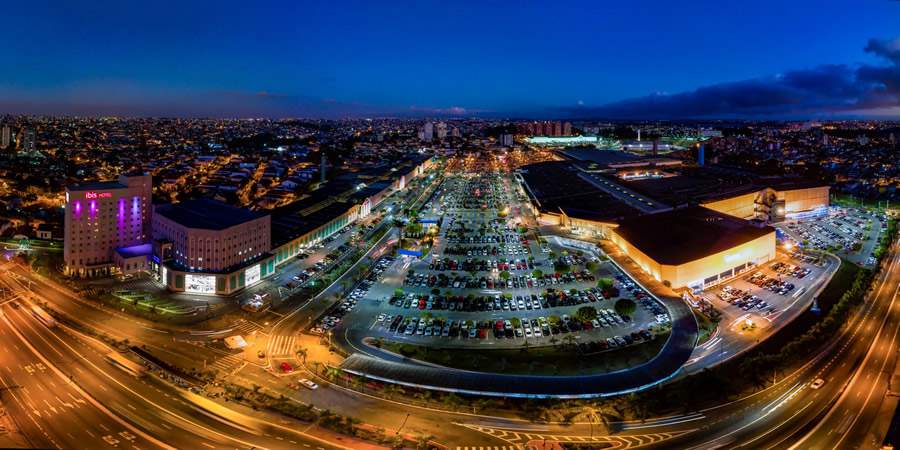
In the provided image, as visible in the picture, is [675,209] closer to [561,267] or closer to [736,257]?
[736,257]

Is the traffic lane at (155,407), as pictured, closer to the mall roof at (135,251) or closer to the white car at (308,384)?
the white car at (308,384)

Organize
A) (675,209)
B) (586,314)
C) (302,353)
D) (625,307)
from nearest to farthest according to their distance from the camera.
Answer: (302,353) < (586,314) < (625,307) < (675,209)

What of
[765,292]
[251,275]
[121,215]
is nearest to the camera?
[765,292]

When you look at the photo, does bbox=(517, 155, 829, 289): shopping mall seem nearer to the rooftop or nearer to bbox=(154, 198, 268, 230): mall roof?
bbox=(154, 198, 268, 230): mall roof

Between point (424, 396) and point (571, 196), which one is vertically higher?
point (571, 196)

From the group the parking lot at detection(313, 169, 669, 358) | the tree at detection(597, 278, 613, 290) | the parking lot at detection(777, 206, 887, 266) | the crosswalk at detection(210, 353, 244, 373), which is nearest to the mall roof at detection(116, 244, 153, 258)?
the parking lot at detection(313, 169, 669, 358)

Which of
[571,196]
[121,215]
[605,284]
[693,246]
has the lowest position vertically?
[605,284]

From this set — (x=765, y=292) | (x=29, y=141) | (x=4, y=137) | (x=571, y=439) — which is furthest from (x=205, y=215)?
(x=4, y=137)
